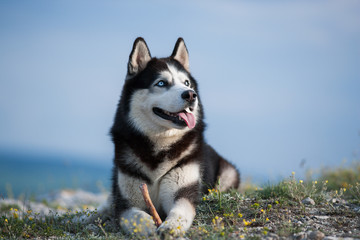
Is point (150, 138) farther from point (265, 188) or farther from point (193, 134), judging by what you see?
point (265, 188)

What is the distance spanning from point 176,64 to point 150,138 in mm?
1194

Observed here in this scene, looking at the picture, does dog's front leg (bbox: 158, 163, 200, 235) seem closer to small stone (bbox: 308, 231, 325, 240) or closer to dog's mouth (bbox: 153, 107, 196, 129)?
dog's mouth (bbox: 153, 107, 196, 129)

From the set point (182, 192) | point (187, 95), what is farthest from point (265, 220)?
point (187, 95)

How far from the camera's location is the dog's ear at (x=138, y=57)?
16.5 ft

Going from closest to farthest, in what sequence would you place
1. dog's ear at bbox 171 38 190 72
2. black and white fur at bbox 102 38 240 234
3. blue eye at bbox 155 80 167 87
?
1. black and white fur at bbox 102 38 240 234
2. blue eye at bbox 155 80 167 87
3. dog's ear at bbox 171 38 190 72

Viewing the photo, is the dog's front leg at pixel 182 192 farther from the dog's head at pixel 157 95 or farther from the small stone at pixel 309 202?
the small stone at pixel 309 202

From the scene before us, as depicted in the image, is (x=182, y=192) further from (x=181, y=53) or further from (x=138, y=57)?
(x=181, y=53)

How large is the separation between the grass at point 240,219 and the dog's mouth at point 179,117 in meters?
1.16

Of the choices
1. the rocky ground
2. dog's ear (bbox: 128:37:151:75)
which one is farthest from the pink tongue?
the rocky ground

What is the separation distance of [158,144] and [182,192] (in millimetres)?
693

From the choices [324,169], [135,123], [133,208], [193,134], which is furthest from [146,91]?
[324,169]

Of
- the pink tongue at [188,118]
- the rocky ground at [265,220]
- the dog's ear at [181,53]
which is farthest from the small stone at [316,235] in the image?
the dog's ear at [181,53]

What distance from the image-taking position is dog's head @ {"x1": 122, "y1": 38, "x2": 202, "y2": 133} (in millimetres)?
4422

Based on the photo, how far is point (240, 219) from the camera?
471 cm
